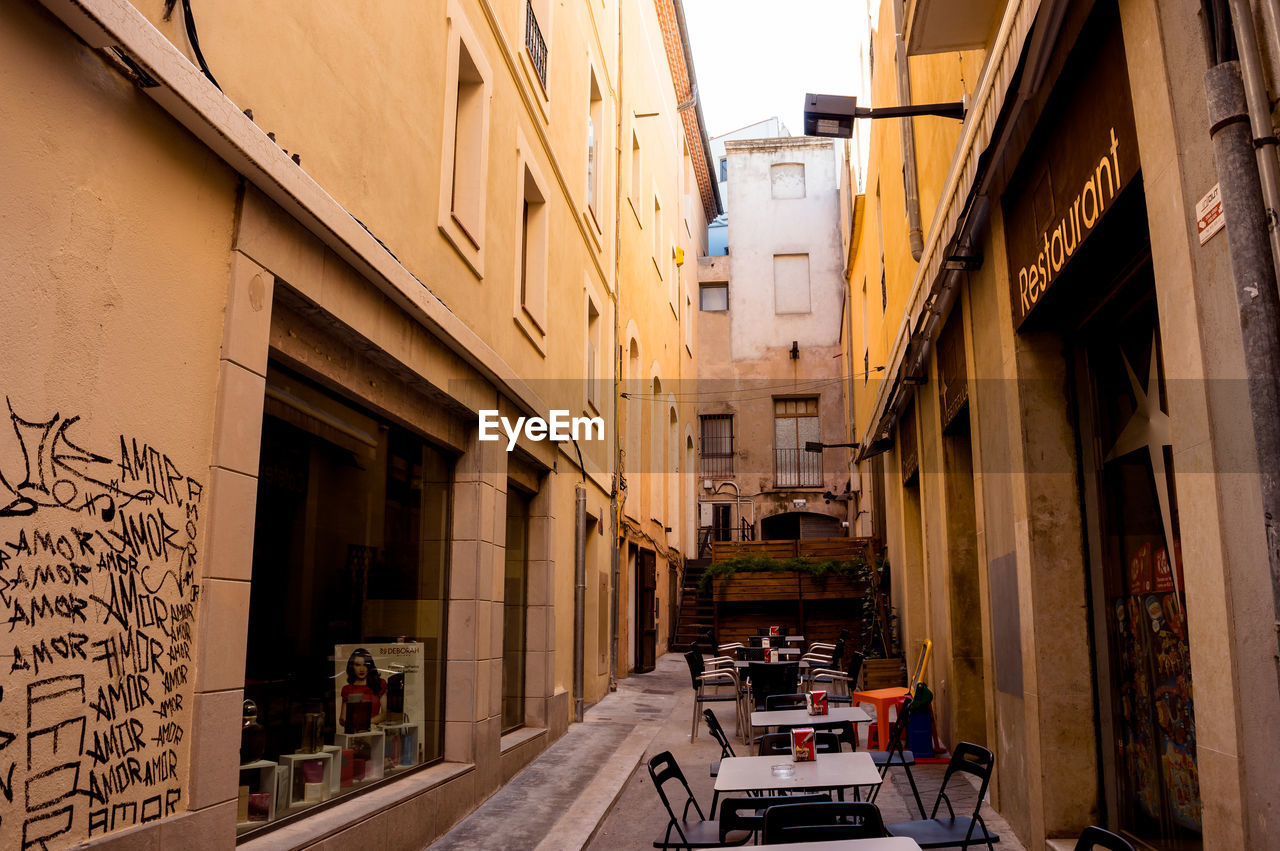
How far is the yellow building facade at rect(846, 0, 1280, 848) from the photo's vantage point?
3295 millimetres

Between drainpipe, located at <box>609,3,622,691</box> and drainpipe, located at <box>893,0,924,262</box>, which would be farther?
drainpipe, located at <box>609,3,622,691</box>

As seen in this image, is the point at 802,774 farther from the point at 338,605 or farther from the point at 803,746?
the point at 338,605

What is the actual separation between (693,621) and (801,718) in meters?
15.6

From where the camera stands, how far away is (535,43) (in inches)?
408

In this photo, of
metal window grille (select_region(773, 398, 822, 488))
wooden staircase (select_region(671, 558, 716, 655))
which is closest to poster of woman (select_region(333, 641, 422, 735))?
wooden staircase (select_region(671, 558, 716, 655))

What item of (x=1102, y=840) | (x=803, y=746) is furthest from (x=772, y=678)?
(x=1102, y=840)

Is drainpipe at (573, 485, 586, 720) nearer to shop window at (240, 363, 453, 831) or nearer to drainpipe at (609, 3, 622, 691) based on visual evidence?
drainpipe at (609, 3, 622, 691)

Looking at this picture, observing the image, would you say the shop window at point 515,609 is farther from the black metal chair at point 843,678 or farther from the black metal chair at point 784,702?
the black metal chair at point 843,678

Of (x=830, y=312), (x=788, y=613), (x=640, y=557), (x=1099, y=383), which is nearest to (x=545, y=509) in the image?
(x=1099, y=383)

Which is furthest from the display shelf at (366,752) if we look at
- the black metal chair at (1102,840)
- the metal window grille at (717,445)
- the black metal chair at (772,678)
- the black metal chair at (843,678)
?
the metal window grille at (717,445)

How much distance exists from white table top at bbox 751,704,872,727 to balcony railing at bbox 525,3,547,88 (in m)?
6.88

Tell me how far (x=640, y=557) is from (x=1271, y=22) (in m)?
16.3

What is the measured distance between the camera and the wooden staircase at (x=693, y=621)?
21.0 m

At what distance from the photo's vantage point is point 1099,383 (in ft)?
18.7
